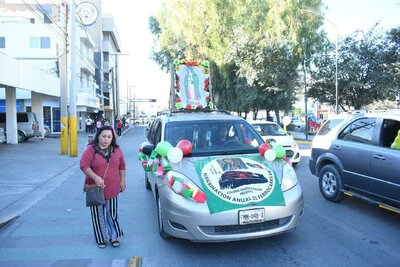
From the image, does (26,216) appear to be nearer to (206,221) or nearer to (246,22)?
(206,221)

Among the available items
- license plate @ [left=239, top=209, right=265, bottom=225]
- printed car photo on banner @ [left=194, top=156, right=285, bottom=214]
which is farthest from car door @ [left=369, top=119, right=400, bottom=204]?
license plate @ [left=239, top=209, right=265, bottom=225]

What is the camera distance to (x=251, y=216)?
14.4ft

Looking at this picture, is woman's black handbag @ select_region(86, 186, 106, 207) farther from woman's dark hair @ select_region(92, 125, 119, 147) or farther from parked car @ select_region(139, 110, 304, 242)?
parked car @ select_region(139, 110, 304, 242)

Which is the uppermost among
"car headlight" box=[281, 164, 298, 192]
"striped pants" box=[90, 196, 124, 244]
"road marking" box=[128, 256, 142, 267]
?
"car headlight" box=[281, 164, 298, 192]

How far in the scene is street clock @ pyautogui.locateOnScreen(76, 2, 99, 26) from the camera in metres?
18.6

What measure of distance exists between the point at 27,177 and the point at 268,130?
7423 mm

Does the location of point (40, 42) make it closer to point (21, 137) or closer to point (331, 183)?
point (21, 137)

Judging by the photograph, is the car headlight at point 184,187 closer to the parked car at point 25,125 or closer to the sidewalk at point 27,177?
the sidewalk at point 27,177

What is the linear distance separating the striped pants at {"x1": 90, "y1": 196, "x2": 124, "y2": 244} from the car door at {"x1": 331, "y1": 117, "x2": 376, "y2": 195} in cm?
390

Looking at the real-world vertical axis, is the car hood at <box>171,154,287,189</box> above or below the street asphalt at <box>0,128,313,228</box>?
above

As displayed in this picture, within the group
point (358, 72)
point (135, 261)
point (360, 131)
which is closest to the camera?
point (135, 261)

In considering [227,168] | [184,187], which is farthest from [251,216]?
[184,187]

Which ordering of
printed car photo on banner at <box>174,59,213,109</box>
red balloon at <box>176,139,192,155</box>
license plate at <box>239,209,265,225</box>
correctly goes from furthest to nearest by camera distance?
1. printed car photo on banner at <box>174,59,213,109</box>
2. red balloon at <box>176,139,192,155</box>
3. license plate at <box>239,209,265,225</box>

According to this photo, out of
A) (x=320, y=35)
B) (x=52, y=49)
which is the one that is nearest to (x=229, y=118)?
(x=320, y=35)
